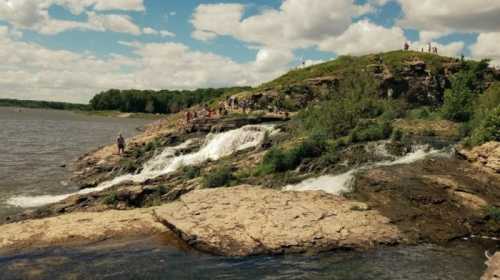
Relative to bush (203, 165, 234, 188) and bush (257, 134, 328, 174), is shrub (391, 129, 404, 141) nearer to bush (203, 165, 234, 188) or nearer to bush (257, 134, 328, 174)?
bush (257, 134, 328, 174)

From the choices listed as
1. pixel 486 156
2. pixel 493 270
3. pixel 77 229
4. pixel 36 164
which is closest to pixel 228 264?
pixel 77 229

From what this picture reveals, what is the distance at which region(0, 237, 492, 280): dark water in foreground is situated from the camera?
14156mm

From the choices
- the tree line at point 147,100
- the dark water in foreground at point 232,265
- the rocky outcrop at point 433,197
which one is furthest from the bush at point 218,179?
the tree line at point 147,100

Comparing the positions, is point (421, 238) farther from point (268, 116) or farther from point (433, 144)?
point (268, 116)

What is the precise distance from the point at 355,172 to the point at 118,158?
26162mm

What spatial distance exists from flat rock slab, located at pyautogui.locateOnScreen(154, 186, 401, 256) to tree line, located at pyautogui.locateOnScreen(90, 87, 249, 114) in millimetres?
132623

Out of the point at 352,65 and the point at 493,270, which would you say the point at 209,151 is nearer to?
the point at 493,270

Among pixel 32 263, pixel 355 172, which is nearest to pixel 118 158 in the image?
pixel 355 172

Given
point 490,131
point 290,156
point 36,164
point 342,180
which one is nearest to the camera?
point 342,180

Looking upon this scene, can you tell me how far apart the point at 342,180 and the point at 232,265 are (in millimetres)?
10230

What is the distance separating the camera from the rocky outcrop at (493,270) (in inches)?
511

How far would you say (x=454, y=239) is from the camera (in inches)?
690

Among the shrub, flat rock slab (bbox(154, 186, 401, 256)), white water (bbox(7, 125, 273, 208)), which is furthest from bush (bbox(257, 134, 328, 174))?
white water (bbox(7, 125, 273, 208))

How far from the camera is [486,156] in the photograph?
22.4 metres
